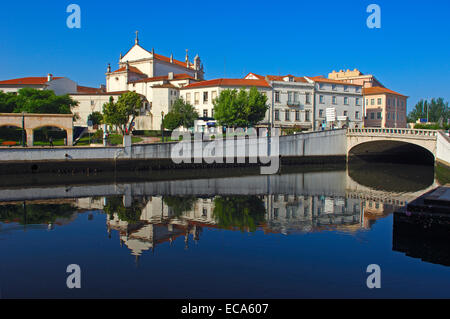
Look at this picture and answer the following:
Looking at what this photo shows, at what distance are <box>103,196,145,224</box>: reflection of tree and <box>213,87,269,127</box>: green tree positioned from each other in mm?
29652

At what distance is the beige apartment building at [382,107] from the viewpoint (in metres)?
72.4

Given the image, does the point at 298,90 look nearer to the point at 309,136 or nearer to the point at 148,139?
the point at 309,136

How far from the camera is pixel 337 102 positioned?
6450 cm

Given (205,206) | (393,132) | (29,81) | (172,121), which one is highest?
(29,81)

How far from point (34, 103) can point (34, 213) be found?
35241 millimetres

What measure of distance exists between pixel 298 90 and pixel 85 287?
2225 inches

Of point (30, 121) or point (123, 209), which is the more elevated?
point (30, 121)

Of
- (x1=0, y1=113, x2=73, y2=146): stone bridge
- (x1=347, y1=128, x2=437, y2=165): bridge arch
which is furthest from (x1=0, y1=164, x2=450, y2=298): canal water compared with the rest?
(x1=347, y1=128, x2=437, y2=165): bridge arch

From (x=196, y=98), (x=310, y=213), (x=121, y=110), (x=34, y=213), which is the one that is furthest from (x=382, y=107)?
(x=34, y=213)

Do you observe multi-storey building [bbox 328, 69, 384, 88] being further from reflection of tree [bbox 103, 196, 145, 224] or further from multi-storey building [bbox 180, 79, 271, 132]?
reflection of tree [bbox 103, 196, 145, 224]

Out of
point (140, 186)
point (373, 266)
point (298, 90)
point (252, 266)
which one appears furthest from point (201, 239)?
point (298, 90)

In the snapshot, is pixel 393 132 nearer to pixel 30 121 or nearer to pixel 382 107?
pixel 382 107

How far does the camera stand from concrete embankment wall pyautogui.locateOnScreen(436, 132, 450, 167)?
34.4 metres

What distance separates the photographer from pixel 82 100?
65375mm
